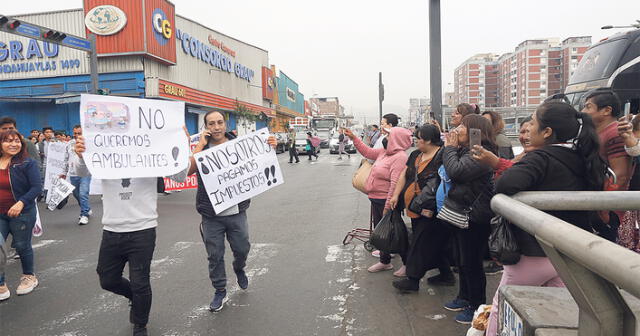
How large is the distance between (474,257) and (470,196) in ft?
1.87

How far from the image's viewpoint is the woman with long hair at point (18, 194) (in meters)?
4.57

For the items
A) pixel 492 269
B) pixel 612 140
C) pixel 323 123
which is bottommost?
pixel 492 269

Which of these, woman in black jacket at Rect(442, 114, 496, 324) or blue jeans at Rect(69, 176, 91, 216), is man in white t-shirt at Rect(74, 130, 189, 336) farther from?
blue jeans at Rect(69, 176, 91, 216)

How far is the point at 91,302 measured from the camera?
175 inches

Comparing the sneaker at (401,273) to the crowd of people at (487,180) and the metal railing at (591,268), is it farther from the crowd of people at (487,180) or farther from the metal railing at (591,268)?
the metal railing at (591,268)

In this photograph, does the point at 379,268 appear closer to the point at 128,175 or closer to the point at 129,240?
the point at 129,240

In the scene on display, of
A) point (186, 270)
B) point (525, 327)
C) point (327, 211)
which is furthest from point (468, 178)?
point (327, 211)

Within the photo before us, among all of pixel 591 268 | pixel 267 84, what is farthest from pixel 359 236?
pixel 267 84

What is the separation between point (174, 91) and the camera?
25.7 metres

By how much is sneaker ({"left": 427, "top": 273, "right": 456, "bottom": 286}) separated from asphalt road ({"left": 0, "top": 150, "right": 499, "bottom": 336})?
93 mm

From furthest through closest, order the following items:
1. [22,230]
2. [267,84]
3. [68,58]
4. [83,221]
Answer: [267,84] → [68,58] → [83,221] → [22,230]

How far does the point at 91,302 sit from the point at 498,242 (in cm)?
388

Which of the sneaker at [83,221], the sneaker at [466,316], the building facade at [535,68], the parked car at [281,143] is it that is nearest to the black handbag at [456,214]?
the sneaker at [466,316]

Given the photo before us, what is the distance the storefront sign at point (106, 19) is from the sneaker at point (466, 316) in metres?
23.7
